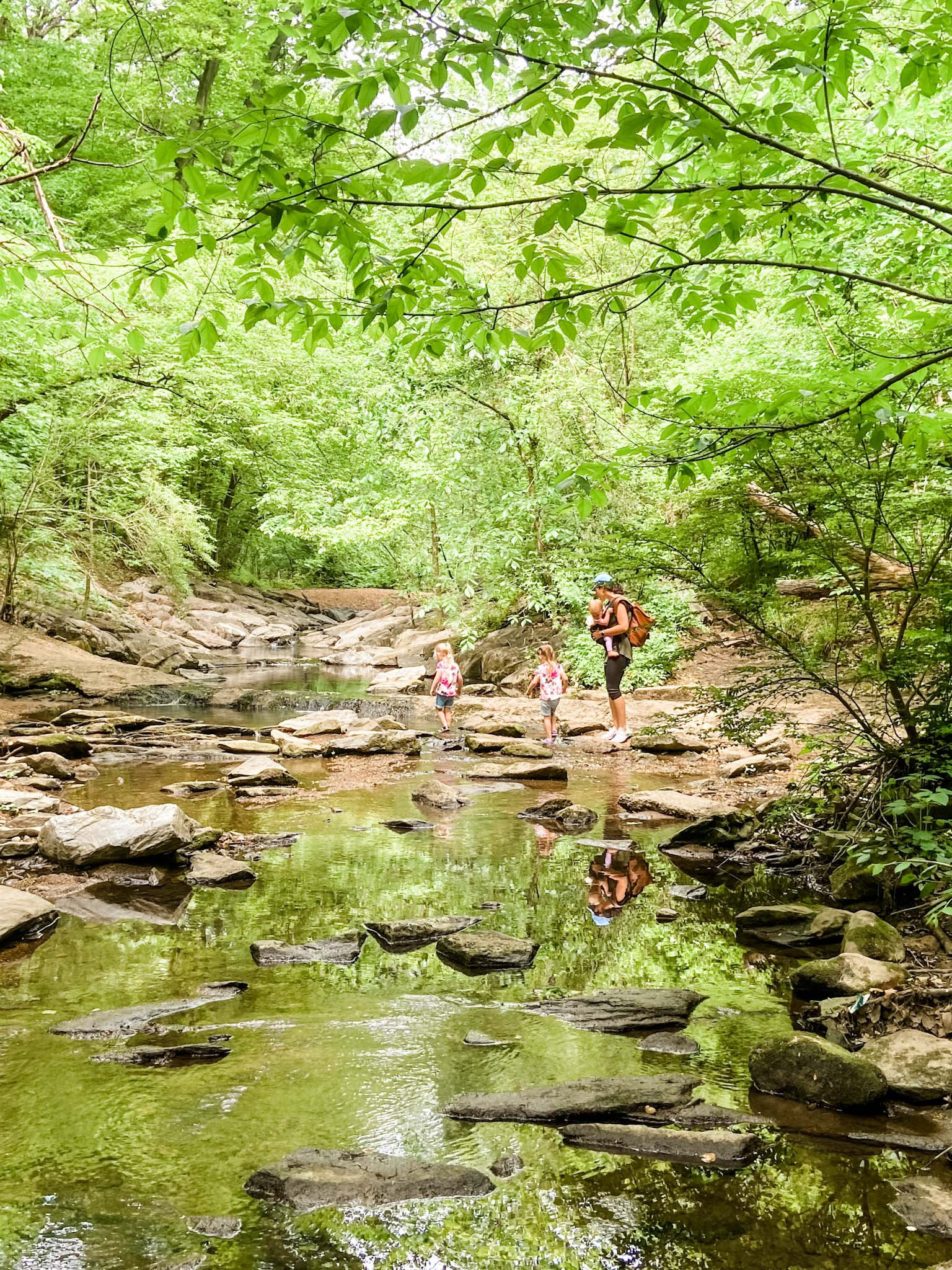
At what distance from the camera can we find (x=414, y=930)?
19.6ft

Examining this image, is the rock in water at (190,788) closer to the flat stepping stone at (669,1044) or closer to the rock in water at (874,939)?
the flat stepping stone at (669,1044)

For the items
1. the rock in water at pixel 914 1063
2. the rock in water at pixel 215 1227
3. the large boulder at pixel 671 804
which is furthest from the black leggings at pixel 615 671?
the rock in water at pixel 215 1227

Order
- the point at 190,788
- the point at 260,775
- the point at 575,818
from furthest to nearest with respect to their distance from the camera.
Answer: the point at 260,775
the point at 190,788
the point at 575,818

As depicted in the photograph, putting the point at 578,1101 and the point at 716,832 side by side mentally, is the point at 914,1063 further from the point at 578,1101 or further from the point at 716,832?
the point at 716,832

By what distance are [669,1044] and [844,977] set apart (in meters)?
1.14

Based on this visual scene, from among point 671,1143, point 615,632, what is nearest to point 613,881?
point 671,1143

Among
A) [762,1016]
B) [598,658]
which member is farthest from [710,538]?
[598,658]

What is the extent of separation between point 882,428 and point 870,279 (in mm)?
603

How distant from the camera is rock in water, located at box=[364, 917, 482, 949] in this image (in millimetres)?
5883

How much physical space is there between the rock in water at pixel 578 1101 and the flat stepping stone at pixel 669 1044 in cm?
40

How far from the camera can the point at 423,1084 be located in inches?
158

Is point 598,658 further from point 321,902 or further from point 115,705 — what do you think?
point 321,902

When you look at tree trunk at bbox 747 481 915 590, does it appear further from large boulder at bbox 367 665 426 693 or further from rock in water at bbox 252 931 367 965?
large boulder at bbox 367 665 426 693

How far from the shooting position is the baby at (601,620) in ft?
43.8
